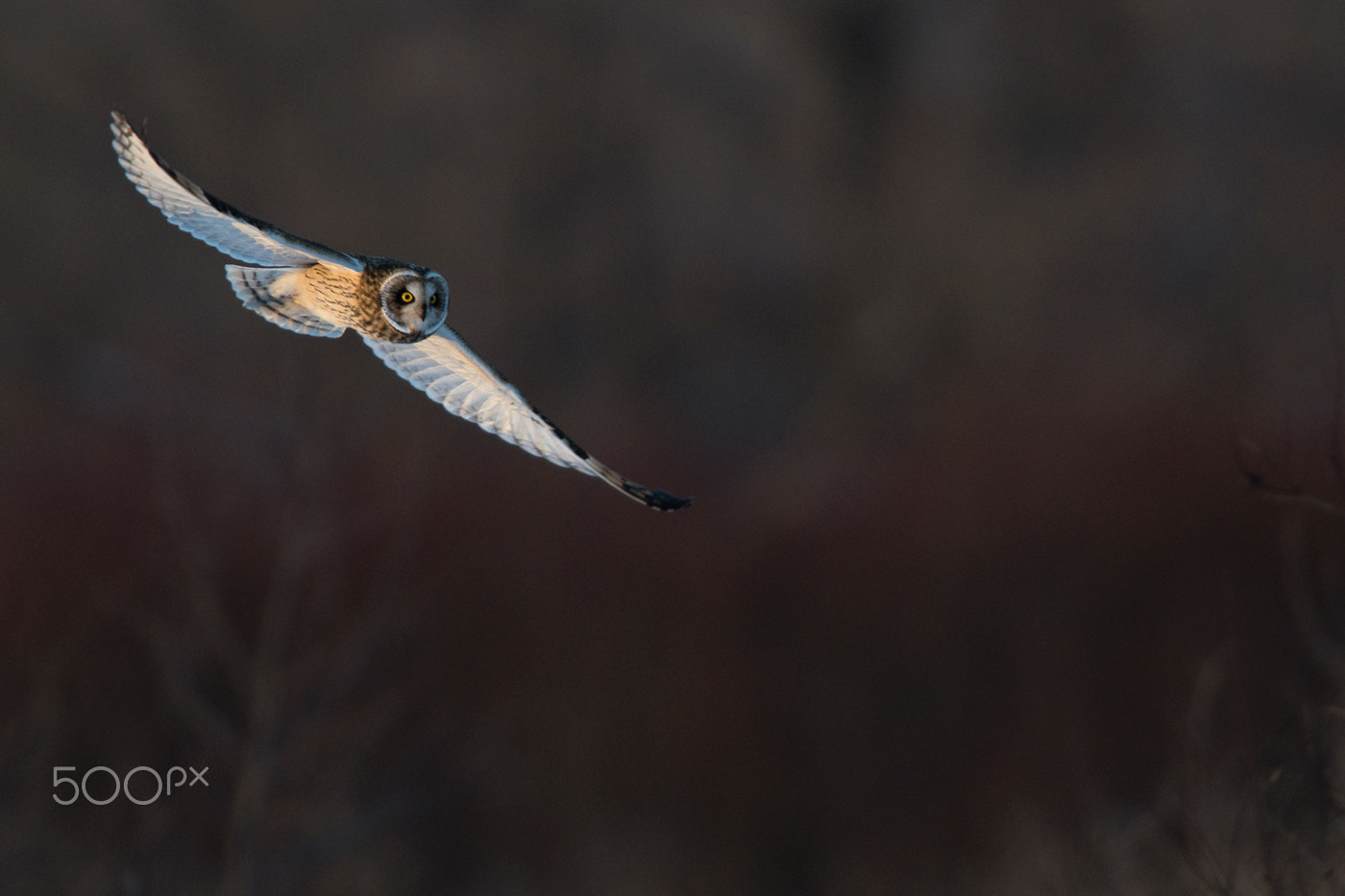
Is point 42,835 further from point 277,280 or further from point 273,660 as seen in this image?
point 277,280

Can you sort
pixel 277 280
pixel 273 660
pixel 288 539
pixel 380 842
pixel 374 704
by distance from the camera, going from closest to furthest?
pixel 277 280 < pixel 288 539 < pixel 273 660 < pixel 374 704 < pixel 380 842

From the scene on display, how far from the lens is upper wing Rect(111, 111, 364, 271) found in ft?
5.94

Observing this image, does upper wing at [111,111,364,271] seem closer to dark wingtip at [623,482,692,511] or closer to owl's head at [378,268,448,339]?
owl's head at [378,268,448,339]

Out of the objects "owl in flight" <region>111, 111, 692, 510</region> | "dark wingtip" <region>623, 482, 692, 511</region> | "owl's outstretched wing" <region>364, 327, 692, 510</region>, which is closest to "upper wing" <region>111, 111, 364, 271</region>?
"owl in flight" <region>111, 111, 692, 510</region>

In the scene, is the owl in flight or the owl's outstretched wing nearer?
the owl in flight

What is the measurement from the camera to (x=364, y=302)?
6.89ft

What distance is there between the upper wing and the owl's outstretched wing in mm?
421

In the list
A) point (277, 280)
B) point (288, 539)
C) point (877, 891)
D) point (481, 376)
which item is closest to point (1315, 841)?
point (481, 376)

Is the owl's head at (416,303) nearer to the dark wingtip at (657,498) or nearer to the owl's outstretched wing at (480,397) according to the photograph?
the owl's outstretched wing at (480,397)

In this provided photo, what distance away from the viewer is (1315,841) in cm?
315

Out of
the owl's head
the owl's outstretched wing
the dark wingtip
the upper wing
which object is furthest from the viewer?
the owl's outstretched wing

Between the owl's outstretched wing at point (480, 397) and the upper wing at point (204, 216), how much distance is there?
16.6 inches

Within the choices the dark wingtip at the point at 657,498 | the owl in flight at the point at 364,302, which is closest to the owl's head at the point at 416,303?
the owl in flight at the point at 364,302

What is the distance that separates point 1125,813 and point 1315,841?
381 centimetres
